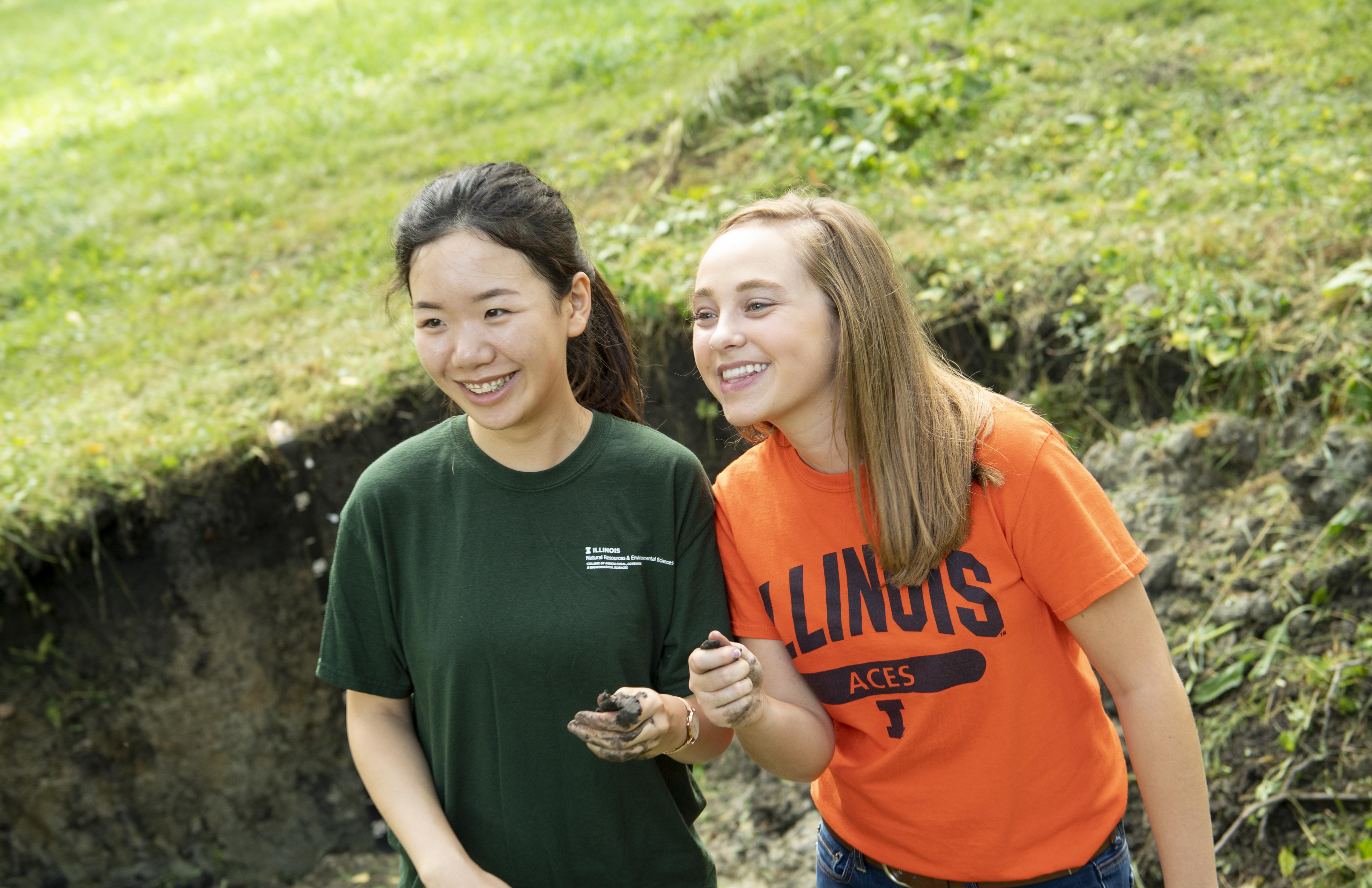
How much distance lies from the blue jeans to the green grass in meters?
1.36

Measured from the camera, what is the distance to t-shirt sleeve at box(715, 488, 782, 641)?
1910 millimetres

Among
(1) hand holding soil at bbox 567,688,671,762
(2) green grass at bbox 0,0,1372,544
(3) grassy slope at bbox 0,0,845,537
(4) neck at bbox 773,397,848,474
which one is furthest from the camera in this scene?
(3) grassy slope at bbox 0,0,845,537

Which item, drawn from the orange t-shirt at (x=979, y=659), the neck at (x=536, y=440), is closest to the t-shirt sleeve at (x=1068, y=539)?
the orange t-shirt at (x=979, y=659)

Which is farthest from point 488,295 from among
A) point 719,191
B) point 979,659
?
point 719,191

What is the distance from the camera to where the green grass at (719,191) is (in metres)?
3.78

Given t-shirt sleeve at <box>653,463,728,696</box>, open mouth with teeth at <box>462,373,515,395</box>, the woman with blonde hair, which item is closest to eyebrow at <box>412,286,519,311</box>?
open mouth with teeth at <box>462,373,515,395</box>

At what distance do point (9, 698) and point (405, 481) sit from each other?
2.69 metres

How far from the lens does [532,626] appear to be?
1801 millimetres

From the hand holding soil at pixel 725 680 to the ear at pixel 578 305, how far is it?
27.7 inches

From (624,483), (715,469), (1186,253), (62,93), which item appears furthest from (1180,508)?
(62,93)

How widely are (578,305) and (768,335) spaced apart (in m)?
0.43

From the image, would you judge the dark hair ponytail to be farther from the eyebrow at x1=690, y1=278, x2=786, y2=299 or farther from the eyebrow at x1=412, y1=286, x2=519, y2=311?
the eyebrow at x1=690, y1=278, x2=786, y2=299

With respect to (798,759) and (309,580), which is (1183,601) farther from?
(309,580)

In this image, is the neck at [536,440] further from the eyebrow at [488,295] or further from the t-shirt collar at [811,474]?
the t-shirt collar at [811,474]
